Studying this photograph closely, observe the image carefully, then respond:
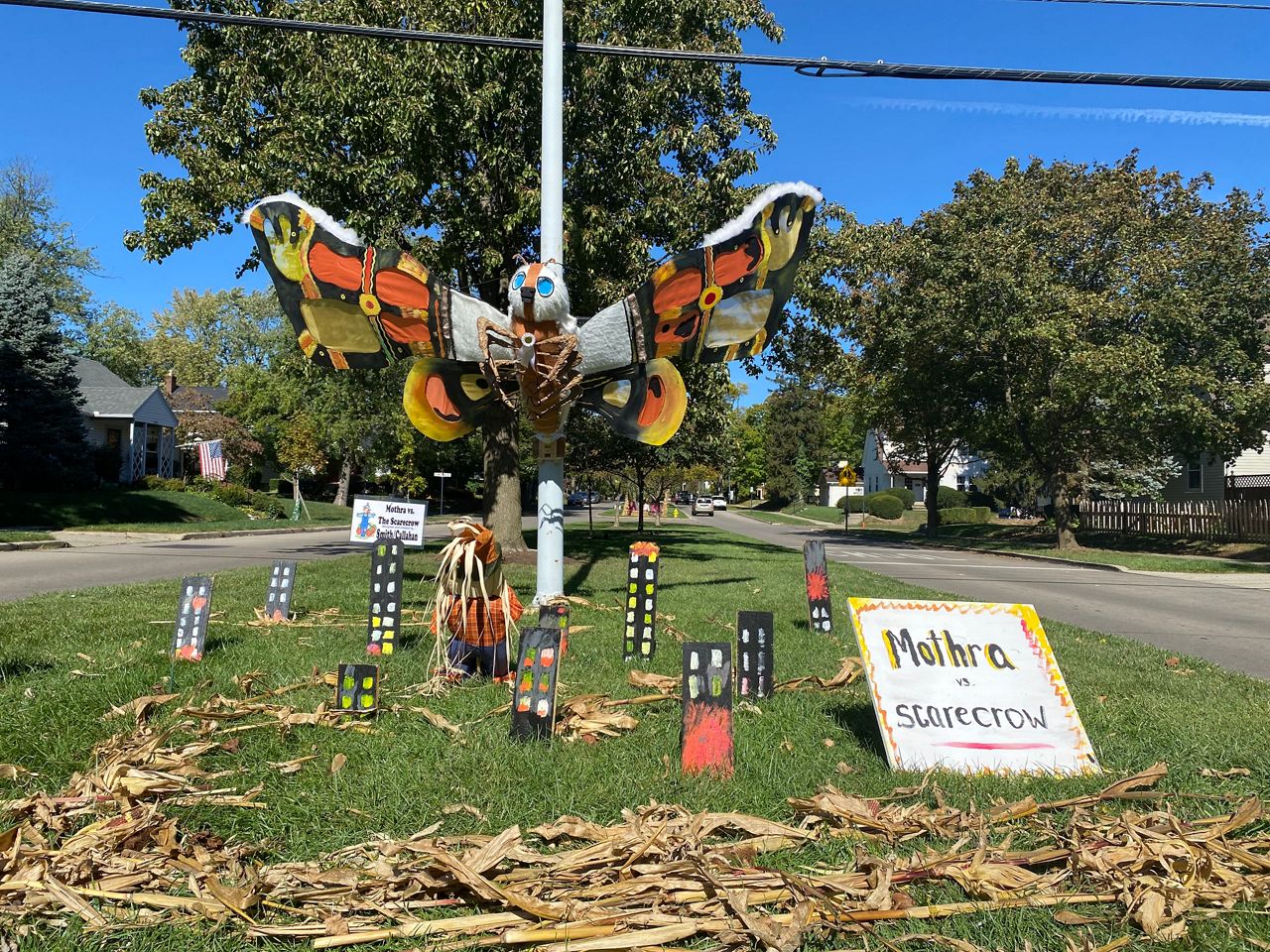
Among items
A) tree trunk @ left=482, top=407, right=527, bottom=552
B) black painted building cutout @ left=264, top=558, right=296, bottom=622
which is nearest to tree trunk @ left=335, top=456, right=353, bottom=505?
tree trunk @ left=482, top=407, right=527, bottom=552

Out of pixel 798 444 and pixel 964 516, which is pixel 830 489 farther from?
pixel 964 516

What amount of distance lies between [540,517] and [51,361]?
26.9 m

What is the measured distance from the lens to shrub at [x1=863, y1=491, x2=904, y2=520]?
5519cm

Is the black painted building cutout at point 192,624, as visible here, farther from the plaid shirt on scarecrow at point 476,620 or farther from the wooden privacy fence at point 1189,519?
the wooden privacy fence at point 1189,519

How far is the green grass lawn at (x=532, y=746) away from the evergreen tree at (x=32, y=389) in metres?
23.8

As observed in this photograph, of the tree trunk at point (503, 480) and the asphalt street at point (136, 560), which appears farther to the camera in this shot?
the tree trunk at point (503, 480)

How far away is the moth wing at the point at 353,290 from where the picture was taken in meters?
9.61

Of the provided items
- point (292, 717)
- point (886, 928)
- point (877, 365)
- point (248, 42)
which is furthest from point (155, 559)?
point (877, 365)

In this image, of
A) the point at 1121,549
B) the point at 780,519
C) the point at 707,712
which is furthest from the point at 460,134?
the point at 780,519

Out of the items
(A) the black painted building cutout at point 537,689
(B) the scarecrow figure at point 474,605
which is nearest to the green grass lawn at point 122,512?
(B) the scarecrow figure at point 474,605

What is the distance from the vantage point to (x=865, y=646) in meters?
4.71

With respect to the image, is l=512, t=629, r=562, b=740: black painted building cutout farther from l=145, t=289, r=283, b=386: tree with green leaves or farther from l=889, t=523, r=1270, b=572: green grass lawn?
l=145, t=289, r=283, b=386: tree with green leaves

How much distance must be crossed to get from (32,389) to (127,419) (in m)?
10.1

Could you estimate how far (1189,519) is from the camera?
29.5 m
